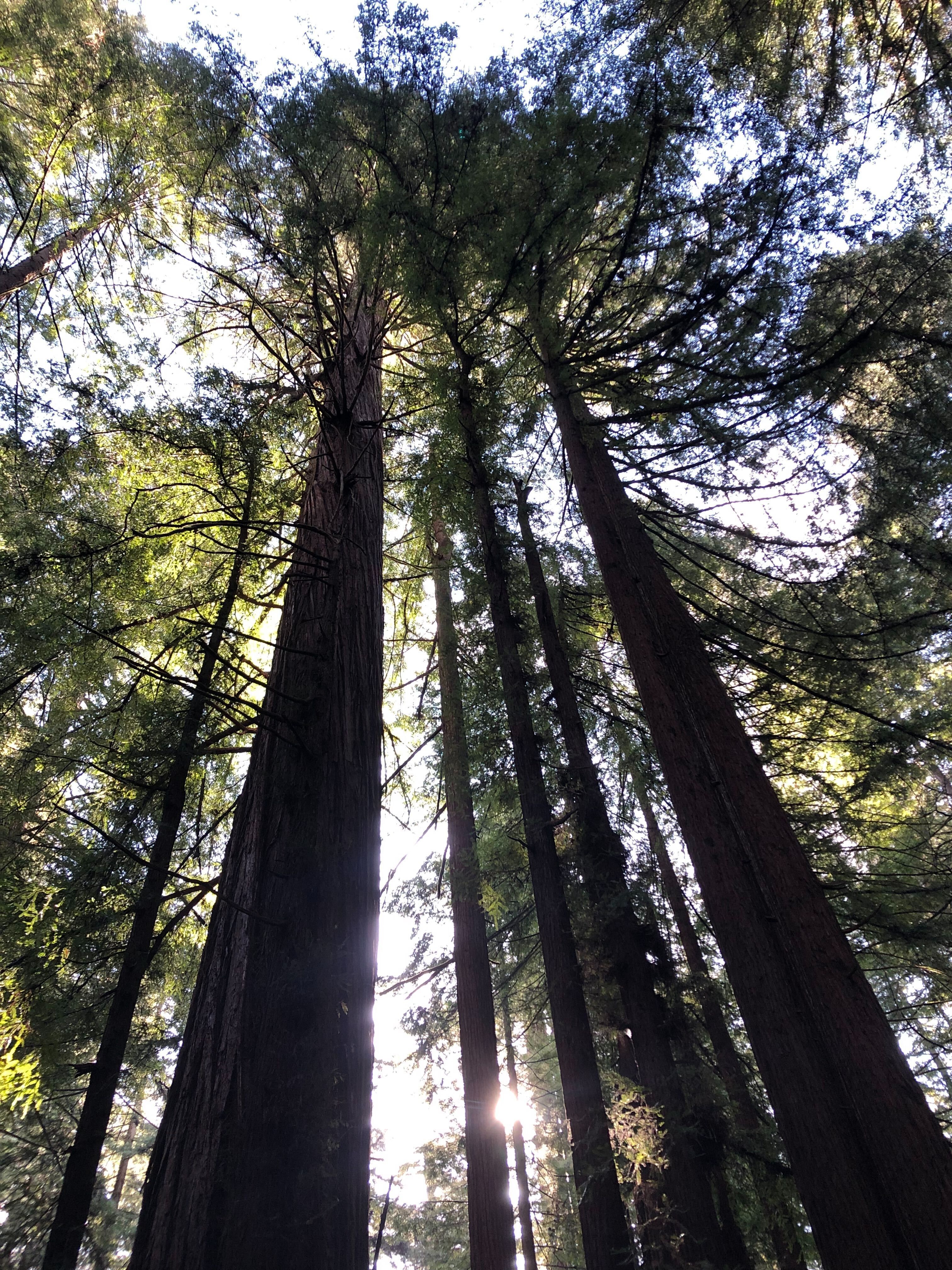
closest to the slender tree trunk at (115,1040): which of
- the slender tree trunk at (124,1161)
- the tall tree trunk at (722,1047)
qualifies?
the tall tree trunk at (722,1047)

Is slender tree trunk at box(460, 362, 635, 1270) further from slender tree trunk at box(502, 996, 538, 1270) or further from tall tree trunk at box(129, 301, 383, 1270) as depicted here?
slender tree trunk at box(502, 996, 538, 1270)

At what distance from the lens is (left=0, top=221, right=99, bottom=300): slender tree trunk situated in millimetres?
5961

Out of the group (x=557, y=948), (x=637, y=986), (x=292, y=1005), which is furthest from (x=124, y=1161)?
(x=292, y=1005)

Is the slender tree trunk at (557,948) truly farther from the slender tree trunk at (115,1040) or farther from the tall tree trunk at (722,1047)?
the slender tree trunk at (115,1040)

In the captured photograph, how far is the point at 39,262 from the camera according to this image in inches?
286

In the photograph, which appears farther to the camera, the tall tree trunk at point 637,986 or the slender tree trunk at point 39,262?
the slender tree trunk at point 39,262

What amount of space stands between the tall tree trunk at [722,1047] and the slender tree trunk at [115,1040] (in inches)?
159

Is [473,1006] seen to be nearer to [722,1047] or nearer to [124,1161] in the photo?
[722,1047]

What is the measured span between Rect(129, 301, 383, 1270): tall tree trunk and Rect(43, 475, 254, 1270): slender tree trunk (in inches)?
24.9

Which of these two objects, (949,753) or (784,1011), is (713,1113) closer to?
(784,1011)

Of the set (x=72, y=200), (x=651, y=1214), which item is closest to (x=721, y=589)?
(x=651, y=1214)

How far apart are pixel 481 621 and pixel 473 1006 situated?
401cm

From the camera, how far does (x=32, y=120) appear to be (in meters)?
6.23

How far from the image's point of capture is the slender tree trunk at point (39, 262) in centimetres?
596
